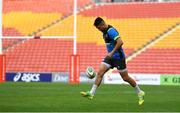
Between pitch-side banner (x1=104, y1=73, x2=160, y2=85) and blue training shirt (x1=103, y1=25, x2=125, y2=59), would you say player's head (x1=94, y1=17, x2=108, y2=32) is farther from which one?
pitch-side banner (x1=104, y1=73, x2=160, y2=85)

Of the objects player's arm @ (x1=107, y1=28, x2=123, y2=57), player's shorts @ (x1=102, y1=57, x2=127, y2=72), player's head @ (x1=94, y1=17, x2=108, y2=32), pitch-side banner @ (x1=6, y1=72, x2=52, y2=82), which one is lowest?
pitch-side banner @ (x1=6, y1=72, x2=52, y2=82)

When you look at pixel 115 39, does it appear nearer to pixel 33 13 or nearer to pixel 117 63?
pixel 117 63

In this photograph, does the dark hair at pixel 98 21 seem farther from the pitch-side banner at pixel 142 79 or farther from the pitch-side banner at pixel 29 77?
the pitch-side banner at pixel 29 77

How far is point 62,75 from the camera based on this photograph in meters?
29.9

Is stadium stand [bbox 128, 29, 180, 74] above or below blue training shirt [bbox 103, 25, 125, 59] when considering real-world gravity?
below

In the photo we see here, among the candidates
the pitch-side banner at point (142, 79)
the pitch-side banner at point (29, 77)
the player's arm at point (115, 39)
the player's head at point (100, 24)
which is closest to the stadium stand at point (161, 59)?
the pitch-side banner at point (142, 79)

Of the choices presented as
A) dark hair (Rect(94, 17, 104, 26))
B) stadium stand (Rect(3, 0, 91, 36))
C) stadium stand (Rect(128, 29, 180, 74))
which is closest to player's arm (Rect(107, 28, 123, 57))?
dark hair (Rect(94, 17, 104, 26))

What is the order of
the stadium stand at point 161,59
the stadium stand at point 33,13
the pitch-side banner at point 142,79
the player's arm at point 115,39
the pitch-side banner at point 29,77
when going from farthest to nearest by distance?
1. the stadium stand at point 33,13
2. the pitch-side banner at point 29,77
3. the stadium stand at point 161,59
4. the pitch-side banner at point 142,79
5. the player's arm at point 115,39

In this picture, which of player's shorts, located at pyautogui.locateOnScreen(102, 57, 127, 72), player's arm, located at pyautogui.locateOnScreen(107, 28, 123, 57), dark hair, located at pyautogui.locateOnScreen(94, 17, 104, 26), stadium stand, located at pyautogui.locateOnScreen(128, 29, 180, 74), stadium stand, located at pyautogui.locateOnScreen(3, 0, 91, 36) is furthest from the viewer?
stadium stand, located at pyautogui.locateOnScreen(3, 0, 91, 36)

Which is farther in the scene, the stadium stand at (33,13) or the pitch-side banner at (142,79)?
the stadium stand at (33,13)

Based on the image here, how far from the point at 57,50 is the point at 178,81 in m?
9.51

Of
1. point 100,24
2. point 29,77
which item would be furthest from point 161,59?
point 100,24

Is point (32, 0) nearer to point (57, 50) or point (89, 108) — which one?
point (57, 50)

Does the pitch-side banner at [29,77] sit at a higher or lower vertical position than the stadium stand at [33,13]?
lower
